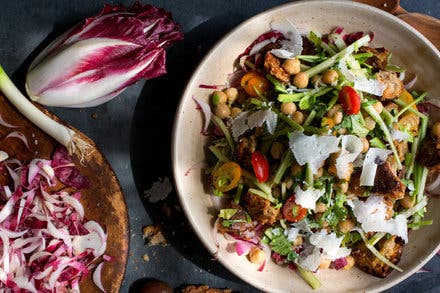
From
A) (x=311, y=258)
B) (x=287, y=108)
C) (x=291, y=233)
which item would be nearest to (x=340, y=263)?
(x=311, y=258)

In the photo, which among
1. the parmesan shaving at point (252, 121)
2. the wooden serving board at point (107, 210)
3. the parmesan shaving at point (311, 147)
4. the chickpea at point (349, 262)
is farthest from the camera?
the chickpea at point (349, 262)

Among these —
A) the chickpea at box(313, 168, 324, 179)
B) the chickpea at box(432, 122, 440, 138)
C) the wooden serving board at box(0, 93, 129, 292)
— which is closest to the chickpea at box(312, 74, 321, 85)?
the chickpea at box(313, 168, 324, 179)

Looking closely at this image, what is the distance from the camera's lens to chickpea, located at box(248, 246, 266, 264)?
11.8 feet

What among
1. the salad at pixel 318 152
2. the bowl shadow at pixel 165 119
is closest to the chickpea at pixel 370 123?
the salad at pixel 318 152

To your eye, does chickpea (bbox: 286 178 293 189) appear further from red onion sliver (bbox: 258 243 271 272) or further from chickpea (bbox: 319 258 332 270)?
chickpea (bbox: 319 258 332 270)

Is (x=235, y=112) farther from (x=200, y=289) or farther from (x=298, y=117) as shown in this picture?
(x=200, y=289)

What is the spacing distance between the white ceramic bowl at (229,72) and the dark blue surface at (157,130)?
0.26m

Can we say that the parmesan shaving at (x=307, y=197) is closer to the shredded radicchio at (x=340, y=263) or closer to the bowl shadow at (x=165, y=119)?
the shredded radicchio at (x=340, y=263)

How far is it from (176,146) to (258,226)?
600 millimetres

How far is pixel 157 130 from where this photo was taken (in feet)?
12.4

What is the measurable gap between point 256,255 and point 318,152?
69 centimetres

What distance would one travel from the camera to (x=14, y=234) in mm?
3453

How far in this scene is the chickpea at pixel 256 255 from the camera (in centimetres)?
361

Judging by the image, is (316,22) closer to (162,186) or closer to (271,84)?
(271,84)
